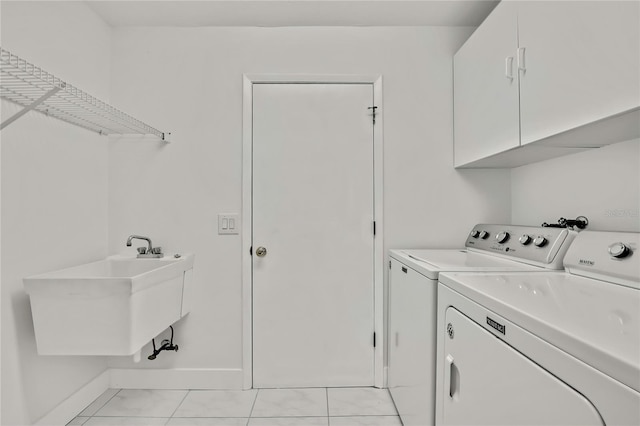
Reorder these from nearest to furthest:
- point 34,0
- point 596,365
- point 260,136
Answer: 1. point 596,365
2. point 34,0
3. point 260,136

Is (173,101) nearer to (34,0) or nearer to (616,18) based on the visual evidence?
(34,0)

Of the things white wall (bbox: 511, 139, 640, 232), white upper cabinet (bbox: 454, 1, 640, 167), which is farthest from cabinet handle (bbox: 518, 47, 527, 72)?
white wall (bbox: 511, 139, 640, 232)

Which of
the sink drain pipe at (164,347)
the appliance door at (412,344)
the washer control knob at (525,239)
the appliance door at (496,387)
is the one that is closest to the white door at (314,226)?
the appliance door at (412,344)

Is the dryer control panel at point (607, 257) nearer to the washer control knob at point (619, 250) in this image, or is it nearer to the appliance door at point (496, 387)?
the washer control knob at point (619, 250)

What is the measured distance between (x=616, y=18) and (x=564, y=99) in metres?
0.27

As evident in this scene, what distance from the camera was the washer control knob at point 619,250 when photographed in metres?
1.07

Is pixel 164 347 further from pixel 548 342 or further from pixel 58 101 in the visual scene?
pixel 548 342

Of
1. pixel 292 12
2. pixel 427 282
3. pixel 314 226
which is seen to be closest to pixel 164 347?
pixel 314 226

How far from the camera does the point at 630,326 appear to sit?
664mm

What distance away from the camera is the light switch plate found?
209cm

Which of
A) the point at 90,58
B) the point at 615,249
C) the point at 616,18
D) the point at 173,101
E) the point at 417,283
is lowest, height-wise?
the point at 417,283

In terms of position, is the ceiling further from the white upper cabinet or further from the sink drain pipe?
the sink drain pipe

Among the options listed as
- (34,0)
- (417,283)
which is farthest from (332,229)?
(34,0)

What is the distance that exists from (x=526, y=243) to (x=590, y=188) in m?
0.37
